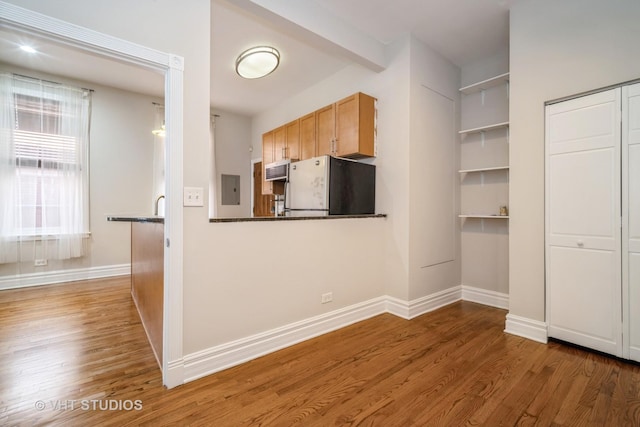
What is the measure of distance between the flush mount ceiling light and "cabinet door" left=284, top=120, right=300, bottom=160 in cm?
91

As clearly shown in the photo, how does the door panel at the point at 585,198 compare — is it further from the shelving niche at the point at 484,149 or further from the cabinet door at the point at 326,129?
the cabinet door at the point at 326,129

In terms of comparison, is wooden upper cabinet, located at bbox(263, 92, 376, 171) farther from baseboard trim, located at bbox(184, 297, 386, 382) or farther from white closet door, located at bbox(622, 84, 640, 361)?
white closet door, located at bbox(622, 84, 640, 361)

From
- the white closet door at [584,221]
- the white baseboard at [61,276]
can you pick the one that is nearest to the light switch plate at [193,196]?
the white closet door at [584,221]

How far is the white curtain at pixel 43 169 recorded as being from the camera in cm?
377

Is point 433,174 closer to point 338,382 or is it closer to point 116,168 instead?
point 338,382

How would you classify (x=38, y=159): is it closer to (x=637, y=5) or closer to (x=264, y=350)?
(x=264, y=350)

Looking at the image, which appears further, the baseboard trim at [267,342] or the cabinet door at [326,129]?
the cabinet door at [326,129]

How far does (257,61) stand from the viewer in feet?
11.1

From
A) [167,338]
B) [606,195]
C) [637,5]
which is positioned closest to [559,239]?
[606,195]

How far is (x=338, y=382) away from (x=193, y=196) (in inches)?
60.4

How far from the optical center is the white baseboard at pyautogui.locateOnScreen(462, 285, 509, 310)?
329 centimetres

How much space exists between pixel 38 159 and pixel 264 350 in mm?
4322

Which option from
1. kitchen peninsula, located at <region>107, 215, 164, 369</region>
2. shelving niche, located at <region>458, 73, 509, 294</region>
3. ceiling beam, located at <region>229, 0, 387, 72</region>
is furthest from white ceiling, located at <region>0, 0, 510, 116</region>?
kitchen peninsula, located at <region>107, 215, 164, 369</region>

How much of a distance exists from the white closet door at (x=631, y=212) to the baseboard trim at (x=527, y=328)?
488mm
